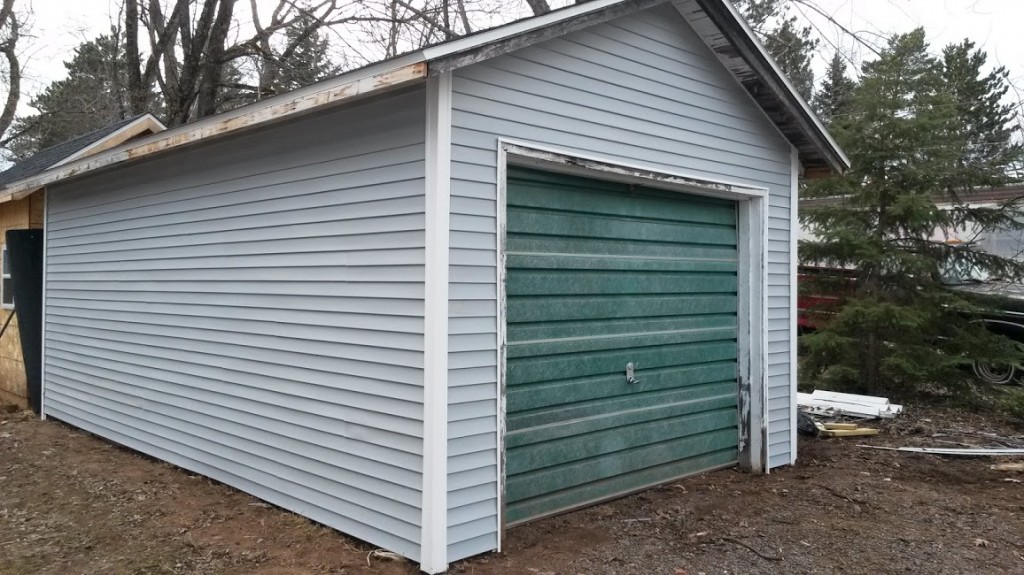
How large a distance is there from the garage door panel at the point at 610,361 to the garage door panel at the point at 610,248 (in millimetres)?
679

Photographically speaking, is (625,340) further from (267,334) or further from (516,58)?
(267,334)

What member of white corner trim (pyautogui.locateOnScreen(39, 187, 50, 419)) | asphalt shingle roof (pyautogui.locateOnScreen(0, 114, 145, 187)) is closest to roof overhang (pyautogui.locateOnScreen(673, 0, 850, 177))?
white corner trim (pyautogui.locateOnScreen(39, 187, 50, 419))

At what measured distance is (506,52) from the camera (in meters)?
4.10

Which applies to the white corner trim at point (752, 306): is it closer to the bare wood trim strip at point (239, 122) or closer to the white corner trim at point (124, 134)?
the bare wood trim strip at point (239, 122)

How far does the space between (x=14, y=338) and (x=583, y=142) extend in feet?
25.9

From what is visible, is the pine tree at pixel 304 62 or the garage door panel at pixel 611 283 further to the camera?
the pine tree at pixel 304 62

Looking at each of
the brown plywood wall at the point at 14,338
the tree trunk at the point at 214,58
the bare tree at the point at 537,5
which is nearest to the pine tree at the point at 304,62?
the tree trunk at the point at 214,58

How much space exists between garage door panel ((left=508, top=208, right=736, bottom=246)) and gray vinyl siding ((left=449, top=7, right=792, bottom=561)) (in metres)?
0.41

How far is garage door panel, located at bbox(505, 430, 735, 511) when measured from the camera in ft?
15.3

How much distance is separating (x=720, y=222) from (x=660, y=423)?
171cm

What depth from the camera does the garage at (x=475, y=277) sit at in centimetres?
404

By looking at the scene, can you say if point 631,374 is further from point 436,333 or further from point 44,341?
point 44,341

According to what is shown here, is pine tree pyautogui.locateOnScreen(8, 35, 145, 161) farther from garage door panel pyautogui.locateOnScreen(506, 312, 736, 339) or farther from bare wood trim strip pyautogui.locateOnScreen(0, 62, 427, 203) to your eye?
garage door panel pyautogui.locateOnScreen(506, 312, 736, 339)

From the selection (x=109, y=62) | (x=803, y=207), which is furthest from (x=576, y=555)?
(x=109, y=62)
